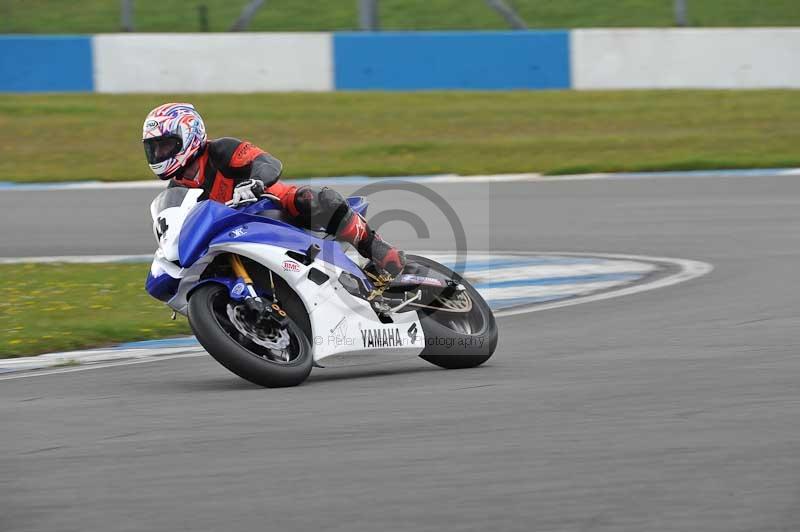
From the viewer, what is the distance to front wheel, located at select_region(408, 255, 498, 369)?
665cm

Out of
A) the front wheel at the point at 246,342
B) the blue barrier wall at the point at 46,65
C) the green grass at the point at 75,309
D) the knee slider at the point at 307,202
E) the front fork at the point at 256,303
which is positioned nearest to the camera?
the front wheel at the point at 246,342

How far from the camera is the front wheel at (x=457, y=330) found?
21.8ft

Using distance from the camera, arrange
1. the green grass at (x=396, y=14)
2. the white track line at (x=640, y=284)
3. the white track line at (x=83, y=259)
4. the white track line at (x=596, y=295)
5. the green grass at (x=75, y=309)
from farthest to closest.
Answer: the green grass at (x=396, y=14) → the white track line at (x=83, y=259) → the white track line at (x=640, y=284) → the green grass at (x=75, y=309) → the white track line at (x=596, y=295)

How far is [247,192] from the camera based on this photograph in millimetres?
6184

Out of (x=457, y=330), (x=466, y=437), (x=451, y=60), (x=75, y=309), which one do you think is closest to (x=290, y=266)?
(x=457, y=330)

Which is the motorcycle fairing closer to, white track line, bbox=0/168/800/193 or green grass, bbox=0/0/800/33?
white track line, bbox=0/168/800/193

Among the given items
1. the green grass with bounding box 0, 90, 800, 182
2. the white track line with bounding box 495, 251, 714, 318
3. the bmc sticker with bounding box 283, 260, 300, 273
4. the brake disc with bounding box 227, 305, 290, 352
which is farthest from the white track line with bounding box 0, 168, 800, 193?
the brake disc with bounding box 227, 305, 290, 352

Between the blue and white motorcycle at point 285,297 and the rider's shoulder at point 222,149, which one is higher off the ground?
the rider's shoulder at point 222,149

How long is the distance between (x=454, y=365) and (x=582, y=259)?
4.10 metres

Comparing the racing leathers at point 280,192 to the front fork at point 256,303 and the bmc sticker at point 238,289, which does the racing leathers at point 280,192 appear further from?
the bmc sticker at point 238,289

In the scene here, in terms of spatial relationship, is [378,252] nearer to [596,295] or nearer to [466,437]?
[466,437]

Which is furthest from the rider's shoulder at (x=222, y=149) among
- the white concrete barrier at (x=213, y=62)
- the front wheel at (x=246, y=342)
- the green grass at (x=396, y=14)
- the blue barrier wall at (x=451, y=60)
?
the green grass at (x=396, y=14)

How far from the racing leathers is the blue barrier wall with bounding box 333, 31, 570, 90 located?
50.6 feet

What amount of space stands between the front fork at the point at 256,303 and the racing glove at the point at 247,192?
0.24 meters
